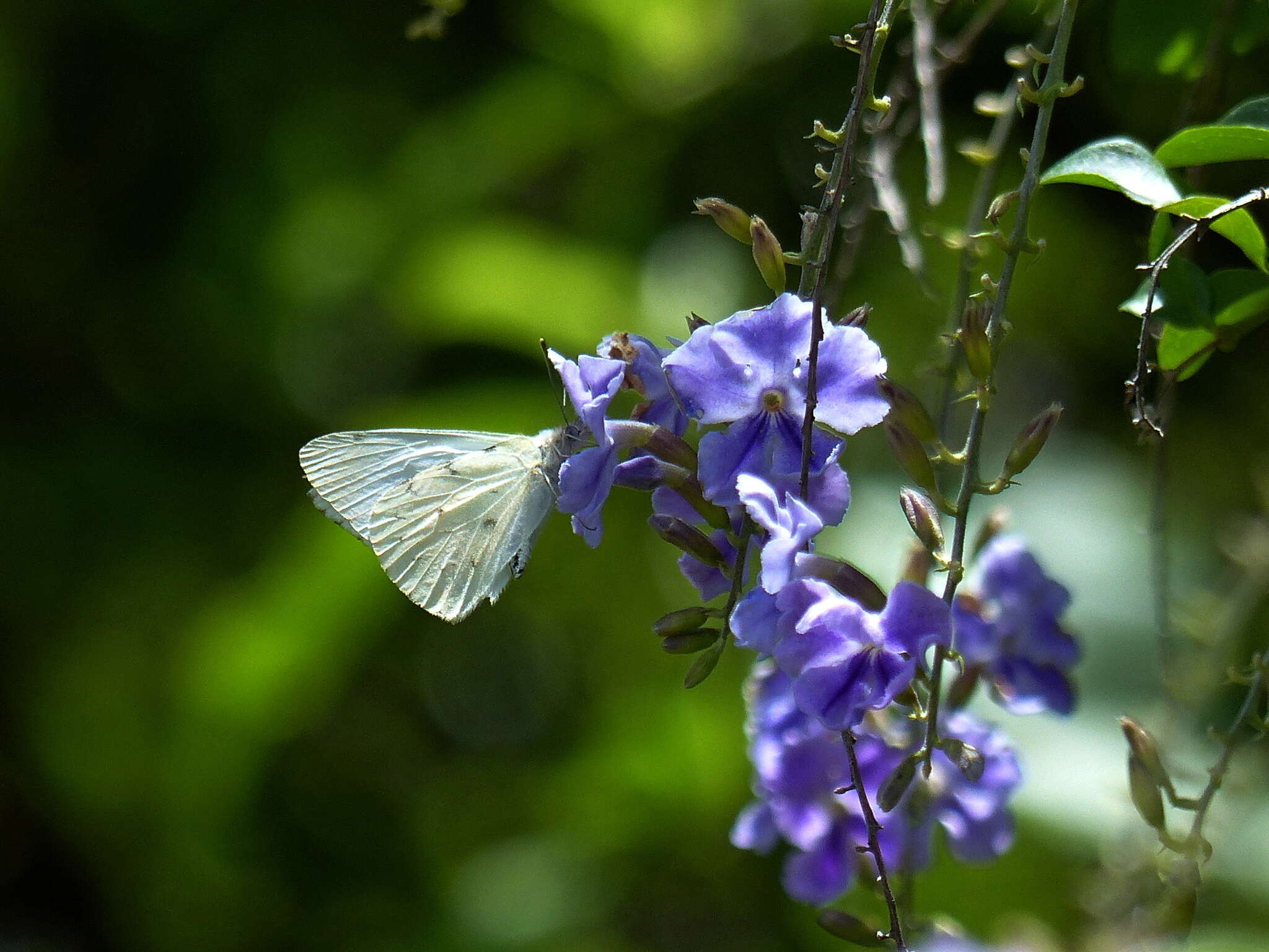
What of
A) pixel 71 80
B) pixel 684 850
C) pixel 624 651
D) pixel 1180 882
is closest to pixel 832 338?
pixel 1180 882

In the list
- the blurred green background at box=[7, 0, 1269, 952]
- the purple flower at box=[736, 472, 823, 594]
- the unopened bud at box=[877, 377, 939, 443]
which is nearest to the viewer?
the purple flower at box=[736, 472, 823, 594]

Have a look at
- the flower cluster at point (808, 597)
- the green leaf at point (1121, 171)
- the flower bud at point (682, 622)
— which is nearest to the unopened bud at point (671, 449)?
the flower cluster at point (808, 597)

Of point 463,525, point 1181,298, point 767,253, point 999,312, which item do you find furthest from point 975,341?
point 463,525

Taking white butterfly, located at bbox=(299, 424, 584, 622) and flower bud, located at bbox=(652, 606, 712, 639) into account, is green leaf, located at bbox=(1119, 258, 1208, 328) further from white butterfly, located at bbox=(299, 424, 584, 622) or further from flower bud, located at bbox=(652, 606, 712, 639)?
white butterfly, located at bbox=(299, 424, 584, 622)

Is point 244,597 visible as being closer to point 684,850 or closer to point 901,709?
point 684,850

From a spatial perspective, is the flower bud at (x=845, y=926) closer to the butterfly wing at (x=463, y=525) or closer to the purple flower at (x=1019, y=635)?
the purple flower at (x=1019, y=635)

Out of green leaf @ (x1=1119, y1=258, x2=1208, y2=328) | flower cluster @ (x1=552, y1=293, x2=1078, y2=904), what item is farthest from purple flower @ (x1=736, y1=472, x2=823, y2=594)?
green leaf @ (x1=1119, y1=258, x2=1208, y2=328)
